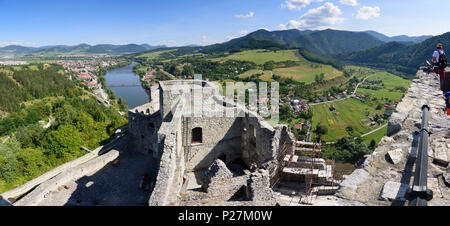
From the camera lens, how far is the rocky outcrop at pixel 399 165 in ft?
12.3

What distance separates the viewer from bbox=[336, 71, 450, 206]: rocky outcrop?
12.3 feet

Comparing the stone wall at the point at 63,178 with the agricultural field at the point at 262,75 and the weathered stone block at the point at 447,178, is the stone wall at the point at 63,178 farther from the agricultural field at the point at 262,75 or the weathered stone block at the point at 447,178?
the agricultural field at the point at 262,75

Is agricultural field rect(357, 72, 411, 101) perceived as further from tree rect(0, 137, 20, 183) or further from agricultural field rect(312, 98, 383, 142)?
tree rect(0, 137, 20, 183)

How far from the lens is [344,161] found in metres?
36.4

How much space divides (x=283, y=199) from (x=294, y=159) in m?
2.77

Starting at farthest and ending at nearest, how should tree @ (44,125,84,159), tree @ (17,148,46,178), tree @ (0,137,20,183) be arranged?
tree @ (44,125,84,159), tree @ (17,148,46,178), tree @ (0,137,20,183)

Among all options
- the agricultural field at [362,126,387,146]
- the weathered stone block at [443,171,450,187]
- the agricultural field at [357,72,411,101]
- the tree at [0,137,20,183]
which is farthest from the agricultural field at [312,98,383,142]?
the weathered stone block at [443,171,450,187]

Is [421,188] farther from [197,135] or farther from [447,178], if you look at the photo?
[197,135]

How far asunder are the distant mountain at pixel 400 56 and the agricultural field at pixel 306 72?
1430 inches

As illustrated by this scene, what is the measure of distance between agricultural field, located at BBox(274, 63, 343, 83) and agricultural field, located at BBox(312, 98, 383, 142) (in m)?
21.5

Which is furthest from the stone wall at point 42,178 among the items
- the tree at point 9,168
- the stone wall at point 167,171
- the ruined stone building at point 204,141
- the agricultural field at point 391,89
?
the agricultural field at point 391,89

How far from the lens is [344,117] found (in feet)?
207

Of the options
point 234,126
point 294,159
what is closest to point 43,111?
point 234,126
